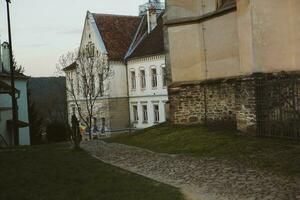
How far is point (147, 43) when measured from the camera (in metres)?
49.1

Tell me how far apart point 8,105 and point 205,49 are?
19004 mm

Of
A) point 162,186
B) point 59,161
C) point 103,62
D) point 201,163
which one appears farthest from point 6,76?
point 162,186

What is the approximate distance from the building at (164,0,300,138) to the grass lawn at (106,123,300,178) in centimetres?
81

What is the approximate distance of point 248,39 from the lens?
58.5 feet

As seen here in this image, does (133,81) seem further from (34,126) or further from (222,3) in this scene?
(222,3)

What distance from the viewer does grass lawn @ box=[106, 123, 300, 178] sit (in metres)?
12.4

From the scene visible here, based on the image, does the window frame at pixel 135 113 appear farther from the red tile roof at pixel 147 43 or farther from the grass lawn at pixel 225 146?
the grass lawn at pixel 225 146

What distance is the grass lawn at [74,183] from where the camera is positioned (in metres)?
9.55

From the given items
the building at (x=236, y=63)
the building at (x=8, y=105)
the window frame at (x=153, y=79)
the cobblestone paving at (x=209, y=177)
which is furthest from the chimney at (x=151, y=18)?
the cobblestone paving at (x=209, y=177)

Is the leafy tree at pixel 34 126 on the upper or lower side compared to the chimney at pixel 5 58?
lower

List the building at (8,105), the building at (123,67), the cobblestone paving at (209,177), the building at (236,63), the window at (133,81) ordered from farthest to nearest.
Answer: the window at (133,81) → the building at (123,67) → the building at (8,105) → the building at (236,63) → the cobblestone paving at (209,177)

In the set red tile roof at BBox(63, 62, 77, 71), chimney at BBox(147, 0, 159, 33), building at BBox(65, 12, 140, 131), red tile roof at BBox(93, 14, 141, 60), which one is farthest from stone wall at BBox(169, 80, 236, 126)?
red tile roof at BBox(63, 62, 77, 71)

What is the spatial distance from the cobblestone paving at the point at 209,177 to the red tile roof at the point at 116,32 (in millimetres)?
35080

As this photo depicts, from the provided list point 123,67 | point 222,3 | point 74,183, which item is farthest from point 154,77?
point 74,183
